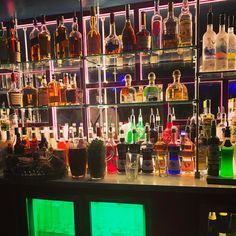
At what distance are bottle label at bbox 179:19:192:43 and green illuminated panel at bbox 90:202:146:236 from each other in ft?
3.47

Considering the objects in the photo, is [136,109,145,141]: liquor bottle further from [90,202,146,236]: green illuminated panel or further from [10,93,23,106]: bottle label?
[10,93,23,106]: bottle label

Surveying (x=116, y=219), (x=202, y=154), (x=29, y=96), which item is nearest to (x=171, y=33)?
(x=202, y=154)

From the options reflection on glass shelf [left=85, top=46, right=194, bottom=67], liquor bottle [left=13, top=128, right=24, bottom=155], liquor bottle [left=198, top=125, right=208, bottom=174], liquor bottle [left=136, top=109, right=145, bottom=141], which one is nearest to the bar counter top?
liquor bottle [left=198, top=125, right=208, bottom=174]

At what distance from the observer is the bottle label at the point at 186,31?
1443 millimetres

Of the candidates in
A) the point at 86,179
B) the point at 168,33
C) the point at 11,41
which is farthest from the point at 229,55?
the point at 11,41

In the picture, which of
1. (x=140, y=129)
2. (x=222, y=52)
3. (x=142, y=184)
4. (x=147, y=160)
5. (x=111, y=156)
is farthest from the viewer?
(x=140, y=129)

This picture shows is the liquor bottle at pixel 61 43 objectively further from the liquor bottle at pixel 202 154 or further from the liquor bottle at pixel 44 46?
the liquor bottle at pixel 202 154

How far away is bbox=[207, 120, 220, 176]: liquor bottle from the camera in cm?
130

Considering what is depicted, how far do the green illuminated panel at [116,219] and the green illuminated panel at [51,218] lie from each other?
0.19 metres

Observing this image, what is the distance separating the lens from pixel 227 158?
4.26 feet

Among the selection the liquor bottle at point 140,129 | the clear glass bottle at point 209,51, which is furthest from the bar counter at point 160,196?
the clear glass bottle at point 209,51

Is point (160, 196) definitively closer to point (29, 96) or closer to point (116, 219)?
point (116, 219)

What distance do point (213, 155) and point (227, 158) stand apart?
76mm

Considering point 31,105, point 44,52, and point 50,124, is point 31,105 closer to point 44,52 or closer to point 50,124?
point 44,52
